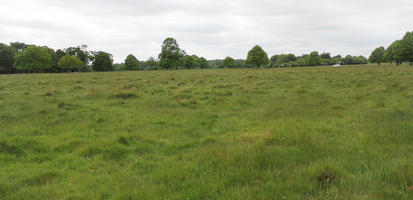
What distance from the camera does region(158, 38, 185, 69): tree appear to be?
73.6 m

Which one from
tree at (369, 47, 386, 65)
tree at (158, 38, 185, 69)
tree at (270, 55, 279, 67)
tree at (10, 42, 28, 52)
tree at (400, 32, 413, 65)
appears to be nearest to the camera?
tree at (400, 32, 413, 65)

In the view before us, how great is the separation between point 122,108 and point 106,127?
12.0 ft

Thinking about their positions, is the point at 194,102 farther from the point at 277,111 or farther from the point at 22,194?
the point at 22,194

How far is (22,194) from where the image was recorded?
445 cm

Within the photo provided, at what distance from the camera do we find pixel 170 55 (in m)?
73.4

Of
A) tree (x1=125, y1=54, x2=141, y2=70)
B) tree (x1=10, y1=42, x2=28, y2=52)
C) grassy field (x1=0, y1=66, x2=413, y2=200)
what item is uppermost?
tree (x1=10, y1=42, x2=28, y2=52)

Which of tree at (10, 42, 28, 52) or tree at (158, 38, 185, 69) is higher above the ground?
tree at (10, 42, 28, 52)

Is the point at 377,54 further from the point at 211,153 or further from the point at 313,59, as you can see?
the point at 211,153

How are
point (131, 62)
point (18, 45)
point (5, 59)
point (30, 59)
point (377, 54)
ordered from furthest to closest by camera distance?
1. point (18, 45)
2. point (131, 62)
3. point (377, 54)
4. point (5, 59)
5. point (30, 59)

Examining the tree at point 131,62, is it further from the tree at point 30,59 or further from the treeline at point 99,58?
the tree at point 30,59

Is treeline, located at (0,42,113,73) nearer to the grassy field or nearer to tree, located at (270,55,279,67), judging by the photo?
the grassy field

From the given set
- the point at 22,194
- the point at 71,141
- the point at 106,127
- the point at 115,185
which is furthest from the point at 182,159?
the point at 106,127

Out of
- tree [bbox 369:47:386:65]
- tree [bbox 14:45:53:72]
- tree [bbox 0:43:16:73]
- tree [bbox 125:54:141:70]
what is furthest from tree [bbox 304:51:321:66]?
tree [bbox 0:43:16:73]

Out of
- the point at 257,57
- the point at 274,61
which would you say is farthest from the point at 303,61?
the point at 257,57
